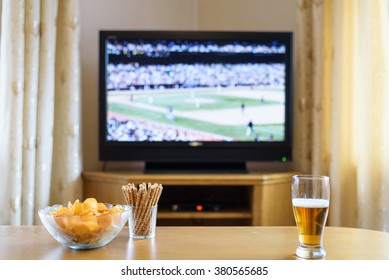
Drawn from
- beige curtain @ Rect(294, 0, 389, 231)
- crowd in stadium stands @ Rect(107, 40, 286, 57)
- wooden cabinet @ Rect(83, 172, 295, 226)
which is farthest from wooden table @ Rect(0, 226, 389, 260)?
crowd in stadium stands @ Rect(107, 40, 286, 57)

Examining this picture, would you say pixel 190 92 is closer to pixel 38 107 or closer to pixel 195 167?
pixel 195 167

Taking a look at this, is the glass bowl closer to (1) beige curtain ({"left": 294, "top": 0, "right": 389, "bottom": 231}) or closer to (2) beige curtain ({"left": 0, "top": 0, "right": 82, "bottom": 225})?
(2) beige curtain ({"left": 0, "top": 0, "right": 82, "bottom": 225})

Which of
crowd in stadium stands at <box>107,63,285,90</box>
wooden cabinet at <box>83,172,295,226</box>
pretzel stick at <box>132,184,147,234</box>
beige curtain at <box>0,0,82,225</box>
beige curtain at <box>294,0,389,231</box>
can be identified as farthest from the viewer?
crowd in stadium stands at <box>107,63,285,90</box>

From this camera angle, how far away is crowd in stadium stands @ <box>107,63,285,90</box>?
2.98 meters

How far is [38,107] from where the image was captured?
2754 mm

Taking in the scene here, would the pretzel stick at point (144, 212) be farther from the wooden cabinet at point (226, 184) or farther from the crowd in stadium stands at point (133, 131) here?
the crowd in stadium stands at point (133, 131)

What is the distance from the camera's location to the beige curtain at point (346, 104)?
2422 millimetres

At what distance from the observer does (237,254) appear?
111 centimetres

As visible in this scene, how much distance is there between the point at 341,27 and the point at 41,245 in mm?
2142

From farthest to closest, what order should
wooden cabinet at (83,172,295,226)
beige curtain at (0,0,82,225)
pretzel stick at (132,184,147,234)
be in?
wooden cabinet at (83,172,295,226)
beige curtain at (0,0,82,225)
pretzel stick at (132,184,147,234)

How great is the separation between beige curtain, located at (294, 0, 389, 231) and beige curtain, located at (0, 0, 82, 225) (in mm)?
1406

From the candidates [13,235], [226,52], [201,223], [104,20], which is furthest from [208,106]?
[13,235]

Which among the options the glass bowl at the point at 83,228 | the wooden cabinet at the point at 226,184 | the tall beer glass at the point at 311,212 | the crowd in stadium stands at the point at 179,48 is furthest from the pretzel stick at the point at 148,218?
the crowd in stadium stands at the point at 179,48

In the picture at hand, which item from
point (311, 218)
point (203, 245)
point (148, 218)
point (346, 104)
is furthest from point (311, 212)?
point (346, 104)
